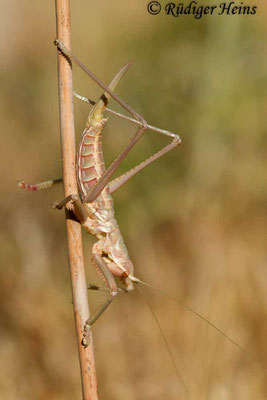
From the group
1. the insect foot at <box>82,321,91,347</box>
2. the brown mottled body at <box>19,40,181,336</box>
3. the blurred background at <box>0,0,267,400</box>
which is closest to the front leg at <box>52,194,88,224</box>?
the brown mottled body at <box>19,40,181,336</box>

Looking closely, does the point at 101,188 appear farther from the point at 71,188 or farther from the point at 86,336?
the point at 86,336

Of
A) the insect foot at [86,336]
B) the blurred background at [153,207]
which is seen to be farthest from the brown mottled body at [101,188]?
the blurred background at [153,207]

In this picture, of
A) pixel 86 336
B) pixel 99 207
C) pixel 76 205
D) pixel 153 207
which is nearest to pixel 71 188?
pixel 76 205

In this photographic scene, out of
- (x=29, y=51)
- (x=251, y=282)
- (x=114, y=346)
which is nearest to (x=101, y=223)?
(x=114, y=346)

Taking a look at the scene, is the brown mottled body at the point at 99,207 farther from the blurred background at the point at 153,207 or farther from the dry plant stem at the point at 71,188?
the blurred background at the point at 153,207

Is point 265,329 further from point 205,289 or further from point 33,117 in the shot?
point 33,117
